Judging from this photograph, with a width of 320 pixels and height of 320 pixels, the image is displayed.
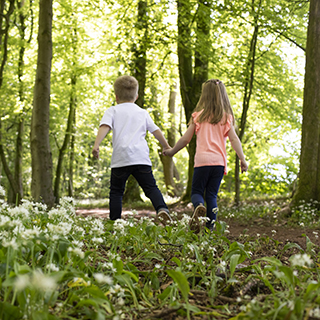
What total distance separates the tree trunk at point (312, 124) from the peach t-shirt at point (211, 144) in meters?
3.93

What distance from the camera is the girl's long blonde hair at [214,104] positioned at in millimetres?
4848

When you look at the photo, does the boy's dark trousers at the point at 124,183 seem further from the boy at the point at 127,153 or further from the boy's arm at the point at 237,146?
the boy's arm at the point at 237,146

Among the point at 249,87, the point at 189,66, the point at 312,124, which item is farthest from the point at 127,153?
the point at 189,66

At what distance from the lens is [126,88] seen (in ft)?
17.0

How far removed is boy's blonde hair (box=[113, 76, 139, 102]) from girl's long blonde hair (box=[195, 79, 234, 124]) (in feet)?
3.39

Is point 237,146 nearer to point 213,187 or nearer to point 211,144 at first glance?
point 211,144

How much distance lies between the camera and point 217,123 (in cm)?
488

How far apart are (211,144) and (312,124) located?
169 inches

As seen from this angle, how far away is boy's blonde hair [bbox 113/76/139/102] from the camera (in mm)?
5152

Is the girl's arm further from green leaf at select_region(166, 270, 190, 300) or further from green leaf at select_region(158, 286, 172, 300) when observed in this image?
green leaf at select_region(166, 270, 190, 300)

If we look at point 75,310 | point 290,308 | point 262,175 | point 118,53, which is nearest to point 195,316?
point 290,308

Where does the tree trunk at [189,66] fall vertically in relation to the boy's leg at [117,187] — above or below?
above

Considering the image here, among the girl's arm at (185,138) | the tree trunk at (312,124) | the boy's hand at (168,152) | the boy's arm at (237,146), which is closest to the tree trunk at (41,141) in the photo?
the boy's hand at (168,152)

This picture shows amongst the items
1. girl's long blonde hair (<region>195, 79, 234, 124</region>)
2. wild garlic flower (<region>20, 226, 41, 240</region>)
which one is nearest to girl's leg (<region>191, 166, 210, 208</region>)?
girl's long blonde hair (<region>195, 79, 234, 124</region>)
